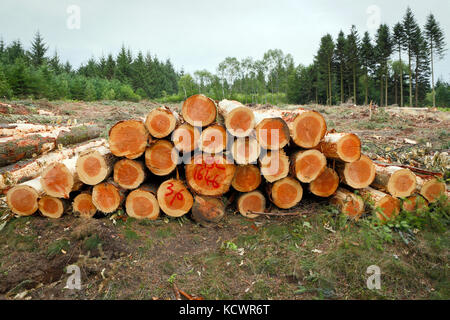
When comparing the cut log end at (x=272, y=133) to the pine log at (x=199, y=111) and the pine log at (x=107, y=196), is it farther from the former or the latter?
the pine log at (x=107, y=196)

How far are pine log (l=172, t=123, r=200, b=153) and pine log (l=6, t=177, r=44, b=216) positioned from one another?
2.04 metres

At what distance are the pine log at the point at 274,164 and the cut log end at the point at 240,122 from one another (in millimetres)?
447

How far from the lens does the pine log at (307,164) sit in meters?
3.33

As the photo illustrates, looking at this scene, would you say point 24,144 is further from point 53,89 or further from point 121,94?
point 121,94

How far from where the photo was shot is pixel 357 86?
33094 mm

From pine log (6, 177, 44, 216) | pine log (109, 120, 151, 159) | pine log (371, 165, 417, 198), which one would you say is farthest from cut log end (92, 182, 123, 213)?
pine log (371, 165, 417, 198)

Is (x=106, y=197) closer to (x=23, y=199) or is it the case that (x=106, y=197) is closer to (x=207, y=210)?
(x=23, y=199)

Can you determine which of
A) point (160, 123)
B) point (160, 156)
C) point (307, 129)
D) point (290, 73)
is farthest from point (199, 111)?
point (290, 73)

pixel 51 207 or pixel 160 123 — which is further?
pixel 51 207

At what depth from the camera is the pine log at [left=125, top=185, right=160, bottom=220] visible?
3.39 metres

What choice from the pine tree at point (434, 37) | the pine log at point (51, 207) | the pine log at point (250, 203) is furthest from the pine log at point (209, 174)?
the pine tree at point (434, 37)

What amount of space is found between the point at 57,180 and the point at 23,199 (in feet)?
1.89

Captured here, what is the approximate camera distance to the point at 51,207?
3.44m
